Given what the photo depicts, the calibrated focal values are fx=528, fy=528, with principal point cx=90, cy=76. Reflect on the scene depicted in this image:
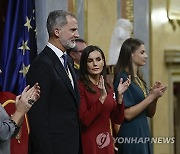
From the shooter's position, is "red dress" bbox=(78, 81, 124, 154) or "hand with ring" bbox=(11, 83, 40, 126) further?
"red dress" bbox=(78, 81, 124, 154)

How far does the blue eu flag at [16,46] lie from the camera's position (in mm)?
3861

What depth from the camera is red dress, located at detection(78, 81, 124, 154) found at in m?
3.27

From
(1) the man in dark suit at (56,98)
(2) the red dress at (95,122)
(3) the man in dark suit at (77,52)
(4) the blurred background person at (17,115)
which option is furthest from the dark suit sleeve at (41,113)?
(3) the man in dark suit at (77,52)

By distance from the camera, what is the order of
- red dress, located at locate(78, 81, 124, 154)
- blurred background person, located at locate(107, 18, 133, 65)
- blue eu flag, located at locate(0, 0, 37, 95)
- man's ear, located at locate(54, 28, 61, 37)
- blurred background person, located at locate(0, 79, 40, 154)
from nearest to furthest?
1. blurred background person, located at locate(0, 79, 40, 154)
2. man's ear, located at locate(54, 28, 61, 37)
3. red dress, located at locate(78, 81, 124, 154)
4. blue eu flag, located at locate(0, 0, 37, 95)
5. blurred background person, located at locate(107, 18, 133, 65)

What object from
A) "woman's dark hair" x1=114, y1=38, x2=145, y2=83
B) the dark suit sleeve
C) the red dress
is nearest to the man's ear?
the dark suit sleeve

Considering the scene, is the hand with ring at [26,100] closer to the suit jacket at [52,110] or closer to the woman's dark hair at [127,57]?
the suit jacket at [52,110]

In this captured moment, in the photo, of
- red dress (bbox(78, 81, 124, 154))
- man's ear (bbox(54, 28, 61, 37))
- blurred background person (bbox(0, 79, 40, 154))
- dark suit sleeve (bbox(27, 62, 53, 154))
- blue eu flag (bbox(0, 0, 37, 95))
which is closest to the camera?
blurred background person (bbox(0, 79, 40, 154))

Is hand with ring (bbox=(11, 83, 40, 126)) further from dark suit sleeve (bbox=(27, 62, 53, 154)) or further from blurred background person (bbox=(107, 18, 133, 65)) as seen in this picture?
blurred background person (bbox=(107, 18, 133, 65))

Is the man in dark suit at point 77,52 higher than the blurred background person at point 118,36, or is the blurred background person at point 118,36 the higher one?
the blurred background person at point 118,36

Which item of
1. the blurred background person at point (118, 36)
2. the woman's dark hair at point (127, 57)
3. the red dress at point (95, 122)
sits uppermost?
the blurred background person at point (118, 36)

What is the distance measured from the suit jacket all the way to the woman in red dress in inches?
10.9

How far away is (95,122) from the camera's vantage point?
335 cm

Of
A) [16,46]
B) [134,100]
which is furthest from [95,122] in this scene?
[16,46]

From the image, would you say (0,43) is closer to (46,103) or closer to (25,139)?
(25,139)
